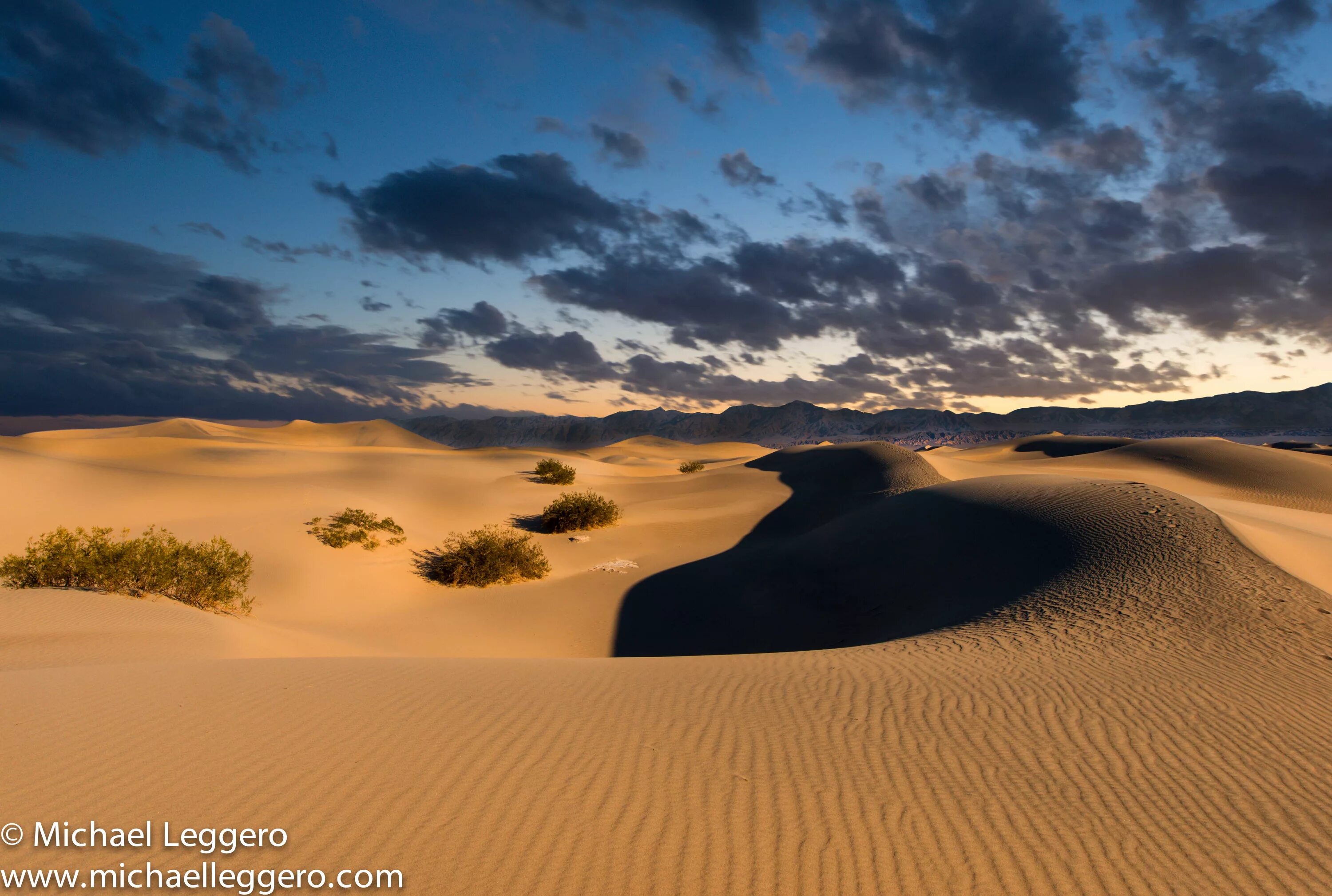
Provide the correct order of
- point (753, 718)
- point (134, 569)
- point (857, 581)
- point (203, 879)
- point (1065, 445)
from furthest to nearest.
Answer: point (1065, 445) < point (857, 581) < point (134, 569) < point (753, 718) < point (203, 879)

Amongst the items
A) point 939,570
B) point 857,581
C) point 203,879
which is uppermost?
point 203,879

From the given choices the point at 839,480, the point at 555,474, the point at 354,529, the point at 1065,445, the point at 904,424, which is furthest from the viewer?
the point at 904,424

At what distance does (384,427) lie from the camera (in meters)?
76.0

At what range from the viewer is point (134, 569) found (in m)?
9.41

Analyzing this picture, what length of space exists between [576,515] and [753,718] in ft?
48.9

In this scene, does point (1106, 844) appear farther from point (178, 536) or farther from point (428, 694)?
point (178, 536)

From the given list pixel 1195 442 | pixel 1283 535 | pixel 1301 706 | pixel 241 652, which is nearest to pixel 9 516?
pixel 241 652

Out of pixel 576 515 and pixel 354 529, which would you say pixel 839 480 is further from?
pixel 354 529

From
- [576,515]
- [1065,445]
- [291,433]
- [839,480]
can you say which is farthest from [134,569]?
A: [291,433]

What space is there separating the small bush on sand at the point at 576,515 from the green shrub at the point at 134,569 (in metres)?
9.24

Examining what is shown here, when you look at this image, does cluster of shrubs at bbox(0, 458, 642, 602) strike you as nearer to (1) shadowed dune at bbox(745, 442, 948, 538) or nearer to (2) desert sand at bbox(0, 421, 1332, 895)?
(2) desert sand at bbox(0, 421, 1332, 895)

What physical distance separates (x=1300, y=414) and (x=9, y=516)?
176860mm

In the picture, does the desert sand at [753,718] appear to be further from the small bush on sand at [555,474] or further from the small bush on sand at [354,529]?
the small bush on sand at [555,474]

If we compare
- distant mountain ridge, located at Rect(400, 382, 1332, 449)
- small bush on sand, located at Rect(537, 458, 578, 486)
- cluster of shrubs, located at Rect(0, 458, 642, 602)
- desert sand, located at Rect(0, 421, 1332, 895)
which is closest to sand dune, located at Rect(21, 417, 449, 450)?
small bush on sand, located at Rect(537, 458, 578, 486)
